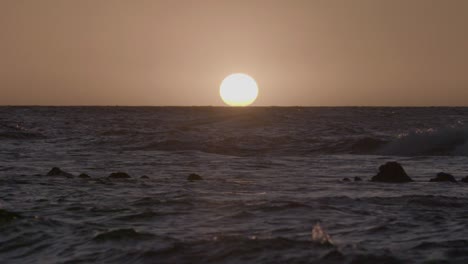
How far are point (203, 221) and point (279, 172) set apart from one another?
36.0 ft

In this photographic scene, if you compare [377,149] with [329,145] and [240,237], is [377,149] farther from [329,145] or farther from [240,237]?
[240,237]

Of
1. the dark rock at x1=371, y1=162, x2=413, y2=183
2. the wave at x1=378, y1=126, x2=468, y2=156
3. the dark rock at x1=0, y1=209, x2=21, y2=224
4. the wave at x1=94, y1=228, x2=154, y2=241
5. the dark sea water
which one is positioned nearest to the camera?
the dark sea water

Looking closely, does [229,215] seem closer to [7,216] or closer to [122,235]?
[122,235]

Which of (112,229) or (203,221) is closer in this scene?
(112,229)

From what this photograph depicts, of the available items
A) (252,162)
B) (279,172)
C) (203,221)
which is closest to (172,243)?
(203,221)

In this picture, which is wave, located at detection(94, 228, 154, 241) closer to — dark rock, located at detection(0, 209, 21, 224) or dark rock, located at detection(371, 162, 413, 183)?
dark rock, located at detection(0, 209, 21, 224)

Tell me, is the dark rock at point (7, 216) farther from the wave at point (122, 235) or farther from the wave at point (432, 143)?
the wave at point (432, 143)

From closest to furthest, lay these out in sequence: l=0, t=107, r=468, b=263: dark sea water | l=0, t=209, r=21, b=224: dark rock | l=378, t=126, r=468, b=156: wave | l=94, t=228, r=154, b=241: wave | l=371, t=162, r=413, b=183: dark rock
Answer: l=0, t=107, r=468, b=263: dark sea water, l=94, t=228, r=154, b=241: wave, l=0, t=209, r=21, b=224: dark rock, l=371, t=162, r=413, b=183: dark rock, l=378, t=126, r=468, b=156: wave

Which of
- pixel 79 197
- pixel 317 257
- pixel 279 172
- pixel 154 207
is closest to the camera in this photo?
pixel 317 257

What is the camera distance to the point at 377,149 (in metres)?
37.4

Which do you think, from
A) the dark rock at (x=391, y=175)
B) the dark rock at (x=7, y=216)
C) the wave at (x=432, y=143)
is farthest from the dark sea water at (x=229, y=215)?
the wave at (x=432, y=143)

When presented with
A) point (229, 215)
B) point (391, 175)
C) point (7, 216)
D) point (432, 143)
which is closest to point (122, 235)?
point (229, 215)

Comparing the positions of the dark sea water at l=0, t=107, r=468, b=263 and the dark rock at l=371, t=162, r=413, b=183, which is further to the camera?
the dark rock at l=371, t=162, r=413, b=183

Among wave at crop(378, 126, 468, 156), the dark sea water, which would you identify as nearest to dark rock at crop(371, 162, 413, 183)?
the dark sea water
